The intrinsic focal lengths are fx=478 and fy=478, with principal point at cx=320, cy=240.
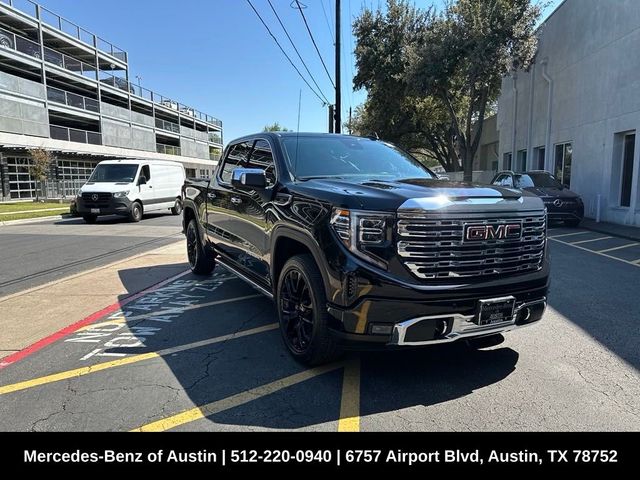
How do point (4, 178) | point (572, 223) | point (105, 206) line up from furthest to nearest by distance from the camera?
point (4, 178)
point (105, 206)
point (572, 223)

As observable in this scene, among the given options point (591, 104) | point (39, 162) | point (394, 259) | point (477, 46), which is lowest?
point (394, 259)

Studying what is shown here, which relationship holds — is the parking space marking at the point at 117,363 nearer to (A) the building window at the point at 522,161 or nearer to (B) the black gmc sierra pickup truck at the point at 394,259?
(B) the black gmc sierra pickup truck at the point at 394,259

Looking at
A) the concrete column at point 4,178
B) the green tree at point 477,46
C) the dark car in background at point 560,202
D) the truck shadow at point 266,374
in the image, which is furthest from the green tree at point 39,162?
the truck shadow at point 266,374

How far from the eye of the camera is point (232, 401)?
3.32 meters

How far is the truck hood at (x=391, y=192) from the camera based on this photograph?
3240mm

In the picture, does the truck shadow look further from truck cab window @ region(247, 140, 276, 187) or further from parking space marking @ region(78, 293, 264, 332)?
truck cab window @ region(247, 140, 276, 187)

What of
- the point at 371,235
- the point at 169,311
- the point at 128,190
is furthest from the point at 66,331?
the point at 128,190

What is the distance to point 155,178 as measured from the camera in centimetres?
1820

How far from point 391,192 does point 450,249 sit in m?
0.57

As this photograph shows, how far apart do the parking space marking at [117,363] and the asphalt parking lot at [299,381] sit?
0.05ft

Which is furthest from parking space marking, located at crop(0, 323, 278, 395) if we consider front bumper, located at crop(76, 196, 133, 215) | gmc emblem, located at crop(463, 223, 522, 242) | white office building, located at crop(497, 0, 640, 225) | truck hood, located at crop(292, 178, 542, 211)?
white office building, located at crop(497, 0, 640, 225)

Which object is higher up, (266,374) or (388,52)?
(388,52)

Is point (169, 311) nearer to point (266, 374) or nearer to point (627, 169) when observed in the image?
point (266, 374)
